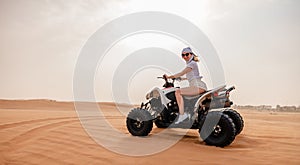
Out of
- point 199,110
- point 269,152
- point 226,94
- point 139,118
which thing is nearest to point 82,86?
point 139,118

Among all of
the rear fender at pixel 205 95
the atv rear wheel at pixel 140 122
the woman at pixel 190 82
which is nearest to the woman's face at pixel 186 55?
the woman at pixel 190 82

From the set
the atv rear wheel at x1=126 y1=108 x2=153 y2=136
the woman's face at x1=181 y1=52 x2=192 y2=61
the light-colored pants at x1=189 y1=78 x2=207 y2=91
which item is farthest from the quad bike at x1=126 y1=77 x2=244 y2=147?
the woman's face at x1=181 y1=52 x2=192 y2=61

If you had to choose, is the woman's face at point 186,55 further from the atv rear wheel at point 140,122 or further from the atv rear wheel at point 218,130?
the atv rear wheel at point 140,122

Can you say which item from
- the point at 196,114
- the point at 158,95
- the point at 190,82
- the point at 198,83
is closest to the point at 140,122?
the point at 158,95

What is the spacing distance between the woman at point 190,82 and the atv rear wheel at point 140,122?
27.4 inches

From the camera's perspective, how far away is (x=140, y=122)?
636 cm

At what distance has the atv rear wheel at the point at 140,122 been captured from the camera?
6.25 meters

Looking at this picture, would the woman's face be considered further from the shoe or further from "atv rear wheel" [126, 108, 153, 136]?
"atv rear wheel" [126, 108, 153, 136]

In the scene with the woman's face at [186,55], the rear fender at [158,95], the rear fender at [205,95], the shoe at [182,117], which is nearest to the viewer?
the rear fender at [205,95]

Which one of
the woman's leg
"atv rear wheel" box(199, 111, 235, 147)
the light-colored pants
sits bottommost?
"atv rear wheel" box(199, 111, 235, 147)

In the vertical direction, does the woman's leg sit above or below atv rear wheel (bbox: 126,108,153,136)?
above

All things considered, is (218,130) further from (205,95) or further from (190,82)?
(190,82)

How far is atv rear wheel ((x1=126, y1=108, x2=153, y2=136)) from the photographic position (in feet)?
20.5

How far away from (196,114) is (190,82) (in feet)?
2.58
